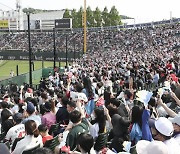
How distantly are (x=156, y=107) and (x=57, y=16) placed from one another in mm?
130752

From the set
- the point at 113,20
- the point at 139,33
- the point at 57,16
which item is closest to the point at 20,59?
the point at 139,33

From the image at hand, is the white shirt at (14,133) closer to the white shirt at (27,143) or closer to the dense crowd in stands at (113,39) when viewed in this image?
the white shirt at (27,143)

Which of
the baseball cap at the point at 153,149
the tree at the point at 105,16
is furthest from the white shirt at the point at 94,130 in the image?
the tree at the point at 105,16

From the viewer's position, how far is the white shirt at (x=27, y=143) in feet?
16.7

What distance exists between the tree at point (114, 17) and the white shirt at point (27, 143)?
8950 centimetres

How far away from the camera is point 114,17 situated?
93.8 m

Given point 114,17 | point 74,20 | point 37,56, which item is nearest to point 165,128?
point 37,56

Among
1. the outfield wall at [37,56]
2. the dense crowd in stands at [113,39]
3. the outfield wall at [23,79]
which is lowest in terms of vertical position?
the outfield wall at [23,79]

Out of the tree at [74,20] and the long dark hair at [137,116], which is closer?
the long dark hair at [137,116]

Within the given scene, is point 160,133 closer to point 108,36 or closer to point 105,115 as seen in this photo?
point 105,115

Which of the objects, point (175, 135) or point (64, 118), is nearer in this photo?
point (175, 135)

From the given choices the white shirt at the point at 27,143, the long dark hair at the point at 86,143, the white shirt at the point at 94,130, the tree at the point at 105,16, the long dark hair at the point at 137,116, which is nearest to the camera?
the long dark hair at the point at 86,143

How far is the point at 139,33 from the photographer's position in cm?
6581

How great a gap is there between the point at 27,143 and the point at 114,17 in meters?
90.7
